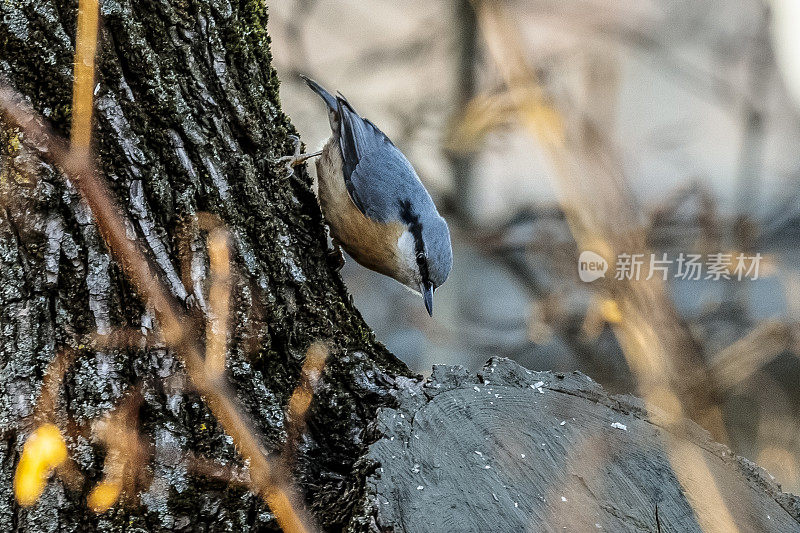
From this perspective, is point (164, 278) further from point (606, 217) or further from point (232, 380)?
point (606, 217)

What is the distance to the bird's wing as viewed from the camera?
2248mm

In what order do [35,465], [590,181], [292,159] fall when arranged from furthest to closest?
[590,181]
[292,159]
[35,465]

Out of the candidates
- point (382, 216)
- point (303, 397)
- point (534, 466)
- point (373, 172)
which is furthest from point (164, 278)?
point (373, 172)

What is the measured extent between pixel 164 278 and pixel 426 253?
100 centimetres

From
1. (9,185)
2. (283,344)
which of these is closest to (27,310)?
(9,185)

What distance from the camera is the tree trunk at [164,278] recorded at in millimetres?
1271

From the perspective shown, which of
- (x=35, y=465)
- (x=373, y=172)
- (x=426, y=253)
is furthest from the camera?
(x=373, y=172)

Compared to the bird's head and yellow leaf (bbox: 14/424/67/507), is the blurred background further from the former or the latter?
yellow leaf (bbox: 14/424/67/507)

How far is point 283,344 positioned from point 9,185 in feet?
2.04

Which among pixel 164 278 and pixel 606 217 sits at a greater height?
pixel 606 217

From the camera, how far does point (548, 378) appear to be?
1.54m

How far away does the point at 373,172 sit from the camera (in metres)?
2.32

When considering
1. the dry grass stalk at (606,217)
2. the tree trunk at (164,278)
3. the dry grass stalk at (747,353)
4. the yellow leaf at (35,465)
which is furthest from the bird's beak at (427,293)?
the dry grass stalk at (747,353)

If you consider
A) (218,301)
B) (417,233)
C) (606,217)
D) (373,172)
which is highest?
(373,172)
